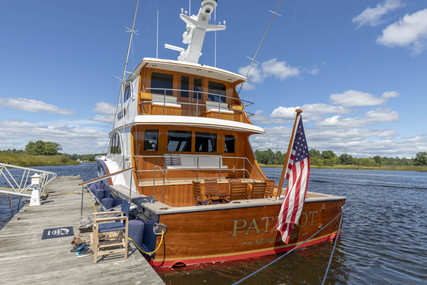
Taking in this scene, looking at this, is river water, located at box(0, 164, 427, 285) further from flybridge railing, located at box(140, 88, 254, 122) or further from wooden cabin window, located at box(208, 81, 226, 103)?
wooden cabin window, located at box(208, 81, 226, 103)

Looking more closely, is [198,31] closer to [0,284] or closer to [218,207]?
[218,207]

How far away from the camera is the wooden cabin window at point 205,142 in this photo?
9508 mm

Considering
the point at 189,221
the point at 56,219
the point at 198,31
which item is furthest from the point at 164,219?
the point at 198,31

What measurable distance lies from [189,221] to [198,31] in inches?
323

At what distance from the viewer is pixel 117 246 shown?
210 inches

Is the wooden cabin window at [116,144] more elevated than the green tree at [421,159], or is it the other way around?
the green tree at [421,159]

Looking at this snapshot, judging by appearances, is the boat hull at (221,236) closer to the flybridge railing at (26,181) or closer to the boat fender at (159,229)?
the boat fender at (159,229)

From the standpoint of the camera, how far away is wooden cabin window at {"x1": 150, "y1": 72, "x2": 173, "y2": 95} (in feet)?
30.4

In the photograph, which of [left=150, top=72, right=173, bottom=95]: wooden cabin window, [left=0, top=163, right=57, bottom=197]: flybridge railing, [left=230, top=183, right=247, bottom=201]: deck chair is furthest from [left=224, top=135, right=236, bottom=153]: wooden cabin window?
[left=0, top=163, right=57, bottom=197]: flybridge railing

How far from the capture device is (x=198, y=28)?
1050 centimetres

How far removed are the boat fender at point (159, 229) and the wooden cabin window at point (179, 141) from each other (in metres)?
4.10

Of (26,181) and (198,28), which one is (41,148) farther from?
(198,28)

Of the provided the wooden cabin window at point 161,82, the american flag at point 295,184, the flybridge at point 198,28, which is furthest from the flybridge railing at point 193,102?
the american flag at point 295,184

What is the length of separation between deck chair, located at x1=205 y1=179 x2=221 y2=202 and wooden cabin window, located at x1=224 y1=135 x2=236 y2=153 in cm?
261
